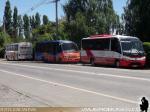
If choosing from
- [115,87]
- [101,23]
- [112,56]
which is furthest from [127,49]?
[101,23]

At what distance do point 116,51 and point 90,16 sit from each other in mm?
32670

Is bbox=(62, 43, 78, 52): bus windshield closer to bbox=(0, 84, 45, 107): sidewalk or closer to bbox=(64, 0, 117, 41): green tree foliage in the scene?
bbox=(64, 0, 117, 41): green tree foliage

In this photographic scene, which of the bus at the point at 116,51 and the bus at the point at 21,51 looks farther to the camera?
the bus at the point at 21,51

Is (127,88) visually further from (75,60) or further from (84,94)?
(75,60)

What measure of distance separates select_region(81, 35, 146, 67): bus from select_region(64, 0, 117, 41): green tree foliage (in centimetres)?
2204

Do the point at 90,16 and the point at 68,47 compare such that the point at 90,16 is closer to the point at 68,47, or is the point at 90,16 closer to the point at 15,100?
the point at 68,47

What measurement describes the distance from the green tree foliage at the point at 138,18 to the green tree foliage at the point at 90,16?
14.3m

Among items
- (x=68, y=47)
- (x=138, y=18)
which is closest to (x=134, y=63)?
(x=138, y=18)

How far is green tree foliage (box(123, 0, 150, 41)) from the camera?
4553 cm

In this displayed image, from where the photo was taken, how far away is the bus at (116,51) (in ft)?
118

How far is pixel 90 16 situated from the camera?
69.5 m

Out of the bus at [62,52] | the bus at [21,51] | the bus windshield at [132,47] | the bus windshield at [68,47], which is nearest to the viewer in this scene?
the bus windshield at [132,47]

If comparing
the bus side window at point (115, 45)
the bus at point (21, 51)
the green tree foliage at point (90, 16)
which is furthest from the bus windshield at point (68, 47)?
the bus at point (21, 51)

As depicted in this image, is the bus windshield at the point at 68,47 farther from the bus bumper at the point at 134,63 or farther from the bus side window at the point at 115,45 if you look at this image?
the bus bumper at the point at 134,63
